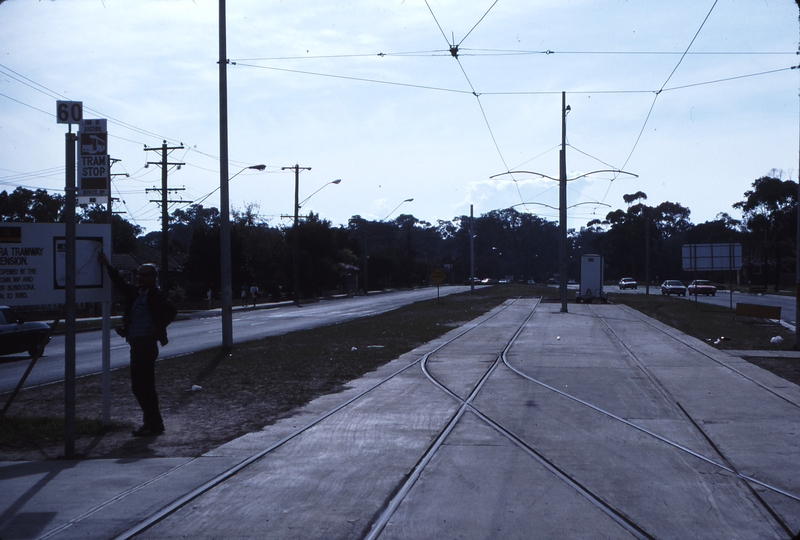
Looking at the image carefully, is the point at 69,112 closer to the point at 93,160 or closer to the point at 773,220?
the point at 93,160

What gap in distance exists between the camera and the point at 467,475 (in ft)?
22.2

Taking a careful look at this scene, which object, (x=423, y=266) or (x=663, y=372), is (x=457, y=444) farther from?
(x=423, y=266)

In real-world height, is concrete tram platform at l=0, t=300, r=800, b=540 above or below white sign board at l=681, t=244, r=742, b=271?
below

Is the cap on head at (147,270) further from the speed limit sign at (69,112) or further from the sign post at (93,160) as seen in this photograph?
the speed limit sign at (69,112)

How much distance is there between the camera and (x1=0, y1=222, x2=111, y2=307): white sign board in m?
8.71

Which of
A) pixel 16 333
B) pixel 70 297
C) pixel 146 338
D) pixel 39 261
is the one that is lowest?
pixel 16 333

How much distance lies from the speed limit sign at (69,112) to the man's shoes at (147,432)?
11.2 feet

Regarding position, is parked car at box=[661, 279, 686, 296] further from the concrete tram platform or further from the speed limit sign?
the speed limit sign

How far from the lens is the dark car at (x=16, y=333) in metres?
18.6

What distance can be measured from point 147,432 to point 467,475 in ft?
12.6

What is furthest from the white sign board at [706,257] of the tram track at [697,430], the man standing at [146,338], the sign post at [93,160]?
the sign post at [93,160]

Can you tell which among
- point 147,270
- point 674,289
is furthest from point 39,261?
point 674,289

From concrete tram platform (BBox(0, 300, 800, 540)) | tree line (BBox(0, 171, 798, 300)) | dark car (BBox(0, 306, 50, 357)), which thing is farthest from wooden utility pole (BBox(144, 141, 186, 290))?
concrete tram platform (BBox(0, 300, 800, 540))

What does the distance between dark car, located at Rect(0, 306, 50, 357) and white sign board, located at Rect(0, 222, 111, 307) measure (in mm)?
10522
